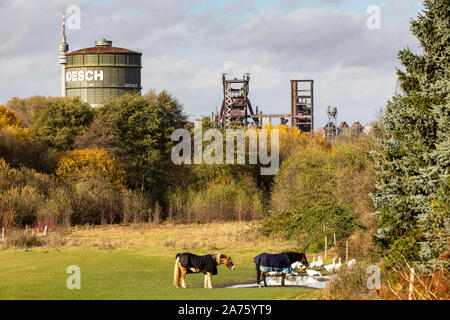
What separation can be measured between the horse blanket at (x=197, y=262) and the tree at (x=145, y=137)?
4084 centimetres

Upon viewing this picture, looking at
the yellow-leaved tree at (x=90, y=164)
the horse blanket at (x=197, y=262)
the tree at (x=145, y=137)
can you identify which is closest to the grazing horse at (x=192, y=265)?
the horse blanket at (x=197, y=262)

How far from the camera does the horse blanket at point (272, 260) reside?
21.8 m

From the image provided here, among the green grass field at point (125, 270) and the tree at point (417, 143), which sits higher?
the tree at point (417, 143)

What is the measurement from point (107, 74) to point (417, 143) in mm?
88647

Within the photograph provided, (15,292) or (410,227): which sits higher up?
(410,227)

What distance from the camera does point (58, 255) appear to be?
3053 centimetres

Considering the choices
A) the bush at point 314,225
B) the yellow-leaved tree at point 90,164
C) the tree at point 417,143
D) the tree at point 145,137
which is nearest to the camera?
the tree at point 417,143

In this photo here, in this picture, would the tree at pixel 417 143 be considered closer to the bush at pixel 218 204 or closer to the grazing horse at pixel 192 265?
the grazing horse at pixel 192 265

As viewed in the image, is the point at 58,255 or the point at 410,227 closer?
the point at 410,227

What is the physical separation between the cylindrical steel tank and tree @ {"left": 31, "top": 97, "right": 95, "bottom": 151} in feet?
130

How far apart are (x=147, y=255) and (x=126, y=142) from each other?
3420 centimetres

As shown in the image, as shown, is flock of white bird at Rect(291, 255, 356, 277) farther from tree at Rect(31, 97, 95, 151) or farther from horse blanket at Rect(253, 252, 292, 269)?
tree at Rect(31, 97, 95, 151)
